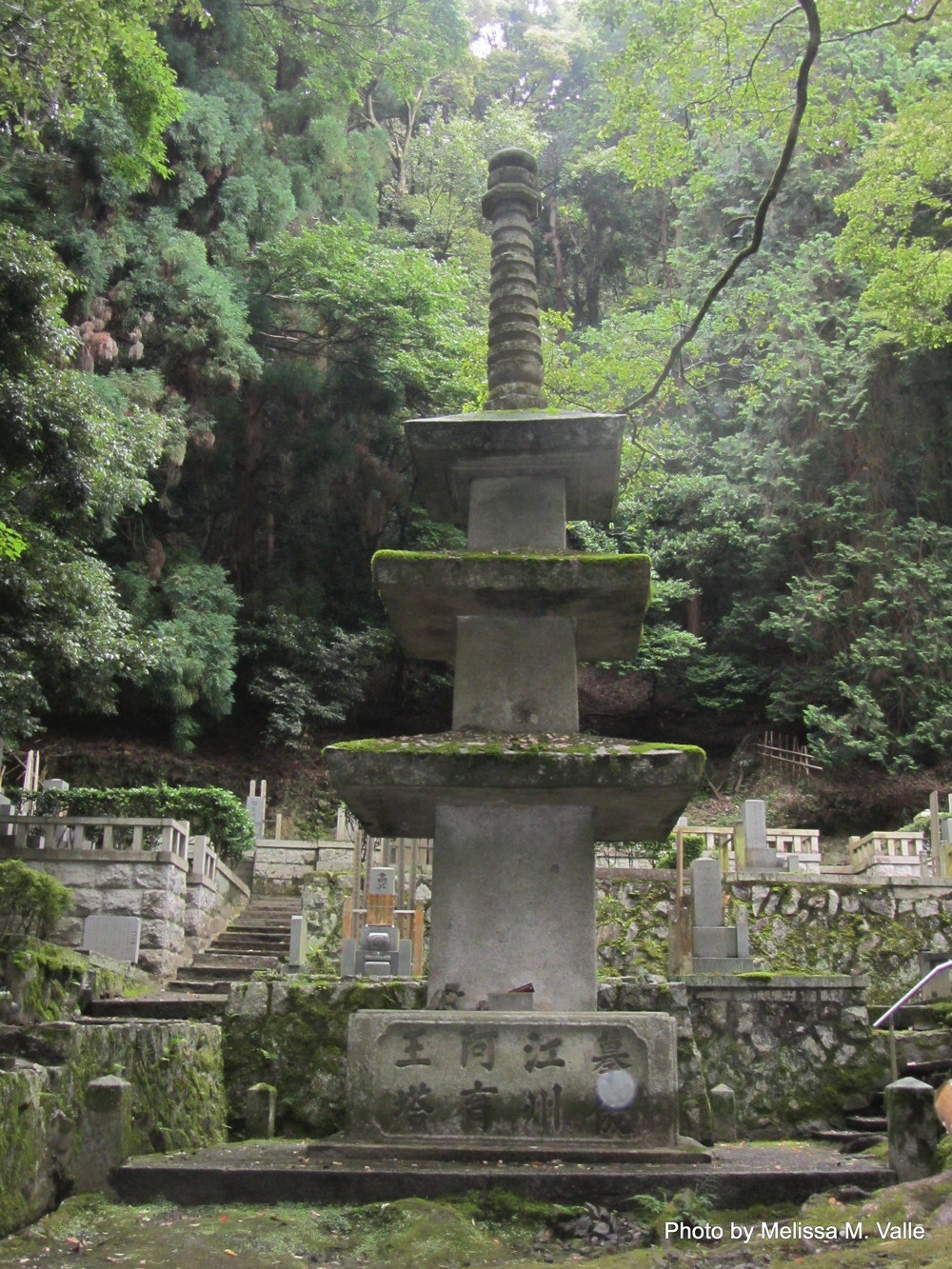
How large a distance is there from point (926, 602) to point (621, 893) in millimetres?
11362

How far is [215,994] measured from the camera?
1152 cm

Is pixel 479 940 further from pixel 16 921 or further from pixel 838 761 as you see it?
pixel 838 761

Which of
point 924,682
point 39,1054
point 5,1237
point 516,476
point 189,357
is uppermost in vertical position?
point 189,357

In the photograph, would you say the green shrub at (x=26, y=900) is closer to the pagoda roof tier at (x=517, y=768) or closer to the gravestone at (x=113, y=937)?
the gravestone at (x=113, y=937)

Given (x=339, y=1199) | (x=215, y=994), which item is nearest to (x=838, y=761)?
(x=215, y=994)

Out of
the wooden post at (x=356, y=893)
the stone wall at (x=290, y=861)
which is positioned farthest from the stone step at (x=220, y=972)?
the stone wall at (x=290, y=861)

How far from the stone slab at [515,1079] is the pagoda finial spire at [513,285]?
402 centimetres

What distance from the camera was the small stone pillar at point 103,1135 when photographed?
190 inches

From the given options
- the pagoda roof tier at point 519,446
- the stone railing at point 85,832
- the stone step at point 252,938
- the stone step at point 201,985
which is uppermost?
the pagoda roof tier at point 519,446

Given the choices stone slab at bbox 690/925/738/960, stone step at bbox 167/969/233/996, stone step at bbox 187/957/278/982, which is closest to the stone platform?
stone slab at bbox 690/925/738/960

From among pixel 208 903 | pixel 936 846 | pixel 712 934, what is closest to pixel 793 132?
pixel 712 934

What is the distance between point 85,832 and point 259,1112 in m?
7.12

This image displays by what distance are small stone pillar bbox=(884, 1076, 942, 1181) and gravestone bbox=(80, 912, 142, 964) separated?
31.2ft

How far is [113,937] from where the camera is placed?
1235 centimetres
